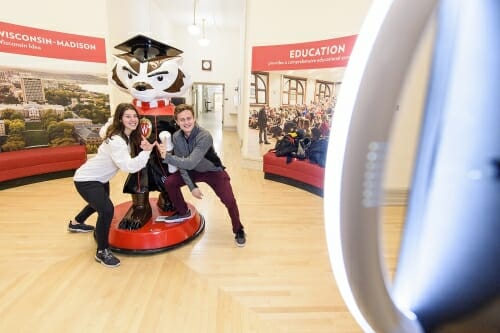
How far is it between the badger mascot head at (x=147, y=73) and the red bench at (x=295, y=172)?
2030 mm

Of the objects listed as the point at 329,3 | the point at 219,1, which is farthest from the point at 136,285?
the point at 219,1

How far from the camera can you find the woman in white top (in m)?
2.13

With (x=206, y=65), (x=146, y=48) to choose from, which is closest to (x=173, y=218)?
(x=146, y=48)

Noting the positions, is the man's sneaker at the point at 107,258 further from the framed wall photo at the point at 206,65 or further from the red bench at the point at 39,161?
the framed wall photo at the point at 206,65

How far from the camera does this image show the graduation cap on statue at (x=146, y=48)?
8.49 feet

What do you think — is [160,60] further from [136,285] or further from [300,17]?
[300,17]

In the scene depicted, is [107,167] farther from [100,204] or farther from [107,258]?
[107,258]

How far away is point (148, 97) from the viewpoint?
8.49ft

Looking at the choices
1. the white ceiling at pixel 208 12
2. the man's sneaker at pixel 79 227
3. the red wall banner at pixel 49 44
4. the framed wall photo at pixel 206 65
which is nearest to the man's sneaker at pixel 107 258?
the man's sneaker at pixel 79 227

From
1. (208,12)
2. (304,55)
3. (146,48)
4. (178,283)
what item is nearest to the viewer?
(178,283)

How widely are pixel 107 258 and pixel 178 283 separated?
60 centimetres

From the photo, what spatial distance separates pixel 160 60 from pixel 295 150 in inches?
92.9

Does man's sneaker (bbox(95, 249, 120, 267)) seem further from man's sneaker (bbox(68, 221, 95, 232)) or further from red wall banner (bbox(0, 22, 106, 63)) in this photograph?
red wall banner (bbox(0, 22, 106, 63))

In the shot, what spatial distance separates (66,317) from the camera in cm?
174
